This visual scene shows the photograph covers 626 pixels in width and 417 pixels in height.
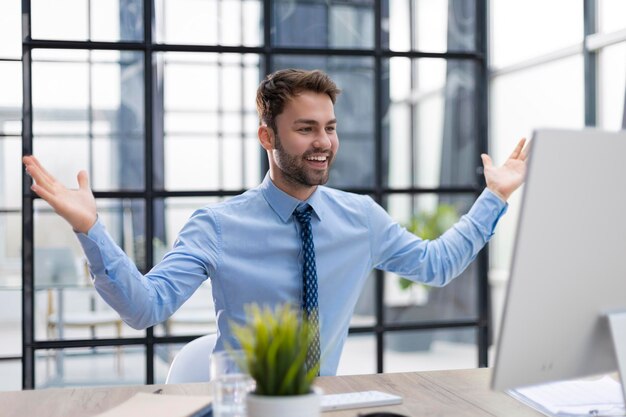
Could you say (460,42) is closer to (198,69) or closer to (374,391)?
(198,69)

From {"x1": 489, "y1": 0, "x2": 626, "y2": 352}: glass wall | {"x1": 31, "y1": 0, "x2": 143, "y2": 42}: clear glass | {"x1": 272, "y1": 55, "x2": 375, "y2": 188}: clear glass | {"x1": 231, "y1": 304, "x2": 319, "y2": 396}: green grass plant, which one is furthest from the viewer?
{"x1": 489, "y1": 0, "x2": 626, "y2": 352}: glass wall

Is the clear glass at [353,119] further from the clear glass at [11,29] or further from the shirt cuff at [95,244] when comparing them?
the shirt cuff at [95,244]

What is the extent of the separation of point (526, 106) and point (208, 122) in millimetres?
3442

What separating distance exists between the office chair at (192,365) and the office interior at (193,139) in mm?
1026

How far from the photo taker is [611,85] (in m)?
4.32

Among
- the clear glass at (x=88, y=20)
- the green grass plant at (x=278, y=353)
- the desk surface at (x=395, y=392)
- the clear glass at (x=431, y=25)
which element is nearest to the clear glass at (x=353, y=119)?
the clear glass at (x=431, y=25)

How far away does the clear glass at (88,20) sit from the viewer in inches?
116

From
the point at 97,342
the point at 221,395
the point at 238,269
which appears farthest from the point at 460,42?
the point at 221,395

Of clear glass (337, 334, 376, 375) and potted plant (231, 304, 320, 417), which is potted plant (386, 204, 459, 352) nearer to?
clear glass (337, 334, 376, 375)

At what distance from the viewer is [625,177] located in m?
1.24

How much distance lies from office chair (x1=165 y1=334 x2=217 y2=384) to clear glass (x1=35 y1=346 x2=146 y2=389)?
3.51 feet

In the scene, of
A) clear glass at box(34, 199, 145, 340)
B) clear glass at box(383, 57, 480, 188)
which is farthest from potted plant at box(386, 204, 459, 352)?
clear glass at box(34, 199, 145, 340)

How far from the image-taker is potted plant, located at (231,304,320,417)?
112 centimetres

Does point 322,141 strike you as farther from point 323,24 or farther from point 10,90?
point 10,90
